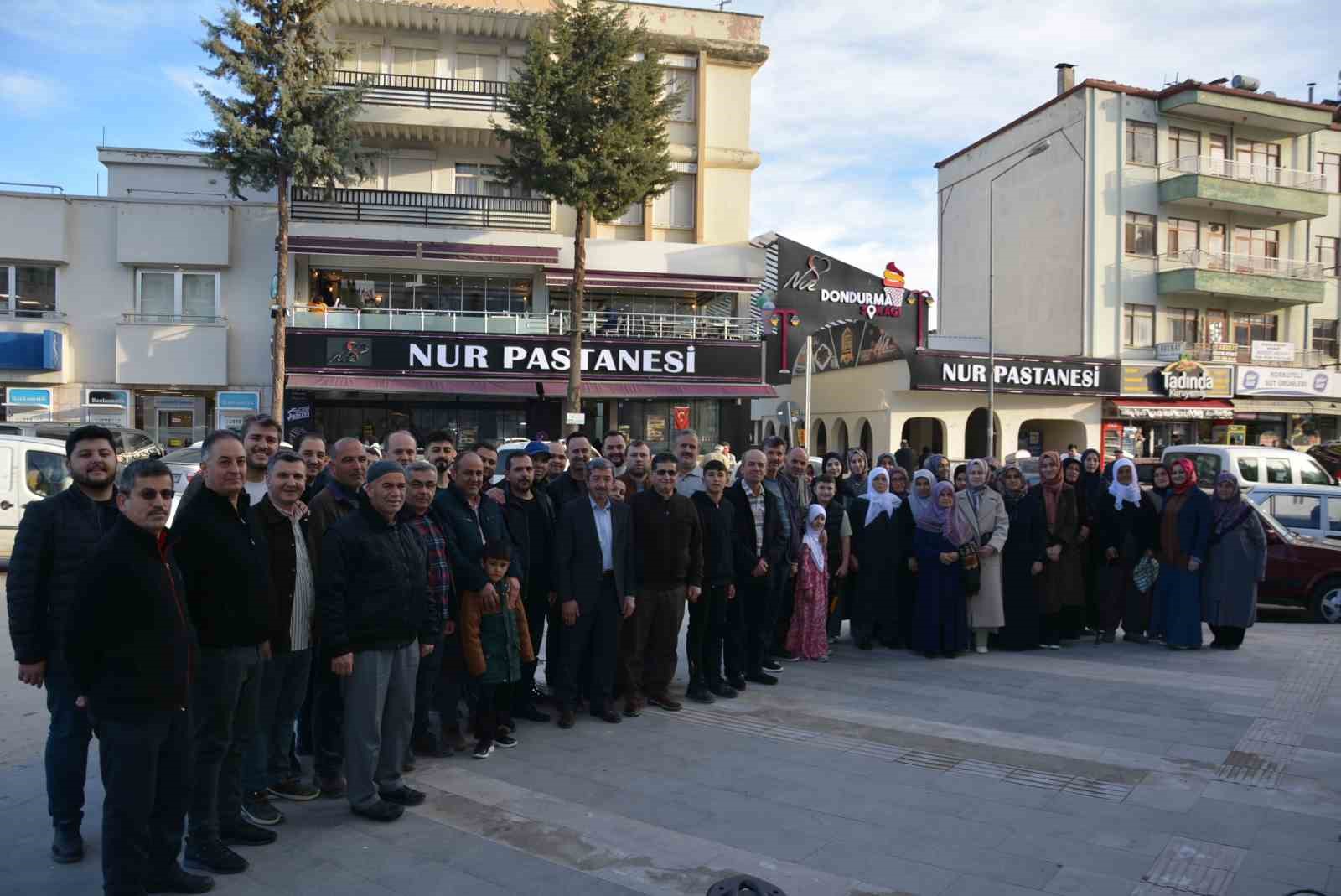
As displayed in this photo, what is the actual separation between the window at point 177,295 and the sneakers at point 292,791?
82.1ft

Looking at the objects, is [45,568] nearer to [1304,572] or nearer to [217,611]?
[217,611]

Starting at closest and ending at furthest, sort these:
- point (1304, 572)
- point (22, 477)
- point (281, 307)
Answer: point (1304, 572)
point (22, 477)
point (281, 307)

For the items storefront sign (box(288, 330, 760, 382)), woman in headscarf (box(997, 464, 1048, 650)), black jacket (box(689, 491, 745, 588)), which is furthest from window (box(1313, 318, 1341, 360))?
black jacket (box(689, 491, 745, 588))

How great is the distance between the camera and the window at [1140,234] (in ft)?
112

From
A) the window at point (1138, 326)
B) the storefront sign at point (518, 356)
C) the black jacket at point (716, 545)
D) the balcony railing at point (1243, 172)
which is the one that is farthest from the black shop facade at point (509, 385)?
the balcony railing at point (1243, 172)

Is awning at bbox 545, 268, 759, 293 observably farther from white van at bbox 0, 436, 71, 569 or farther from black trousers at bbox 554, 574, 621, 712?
black trousers at bbox 554, 574, 621, 712

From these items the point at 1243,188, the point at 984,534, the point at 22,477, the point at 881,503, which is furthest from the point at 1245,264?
the point at 22,477

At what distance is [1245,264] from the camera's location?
3562 centimetres

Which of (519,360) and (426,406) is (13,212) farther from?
(519,360)

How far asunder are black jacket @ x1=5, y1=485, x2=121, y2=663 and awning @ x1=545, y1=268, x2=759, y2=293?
2431cm

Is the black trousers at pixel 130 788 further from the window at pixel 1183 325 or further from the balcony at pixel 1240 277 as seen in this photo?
the window at pixel 1183 325

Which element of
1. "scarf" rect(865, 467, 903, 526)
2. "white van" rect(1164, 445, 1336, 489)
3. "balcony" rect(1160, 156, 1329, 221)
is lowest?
"scarf" rect(865, 467, 903, 526)

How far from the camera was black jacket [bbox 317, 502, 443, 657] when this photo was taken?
4.62m

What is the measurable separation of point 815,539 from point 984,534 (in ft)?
5.69
